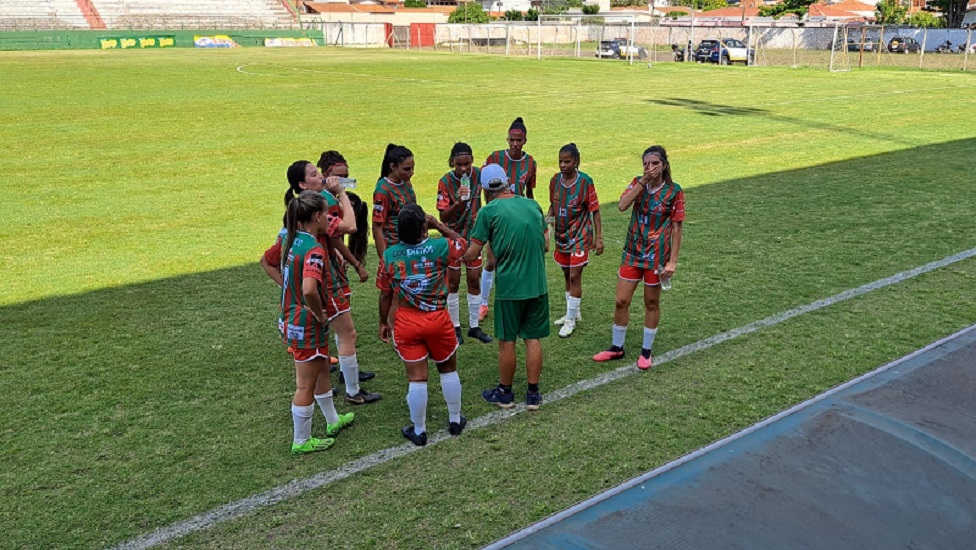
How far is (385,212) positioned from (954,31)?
59.2 metres

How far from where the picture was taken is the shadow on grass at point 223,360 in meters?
5.11

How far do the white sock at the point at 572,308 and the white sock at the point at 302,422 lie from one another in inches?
117

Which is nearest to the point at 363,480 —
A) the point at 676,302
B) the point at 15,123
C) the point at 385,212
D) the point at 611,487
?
the point at 611,487

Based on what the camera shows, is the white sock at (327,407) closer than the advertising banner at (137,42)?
Yes

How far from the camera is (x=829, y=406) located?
5.84 metres

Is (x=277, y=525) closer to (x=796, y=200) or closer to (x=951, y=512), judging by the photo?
(x=951, y=512)

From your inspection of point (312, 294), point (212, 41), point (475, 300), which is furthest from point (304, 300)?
point (212, 41)

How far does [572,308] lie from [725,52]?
43.9 meters

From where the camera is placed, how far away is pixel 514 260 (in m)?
5.75

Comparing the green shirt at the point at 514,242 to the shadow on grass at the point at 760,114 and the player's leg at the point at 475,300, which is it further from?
the shadow on grass at the point at 760,114

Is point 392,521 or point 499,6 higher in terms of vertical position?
point 499,6

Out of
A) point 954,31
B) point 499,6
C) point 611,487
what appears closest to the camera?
point 611,487

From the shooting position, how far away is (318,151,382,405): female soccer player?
229 inches

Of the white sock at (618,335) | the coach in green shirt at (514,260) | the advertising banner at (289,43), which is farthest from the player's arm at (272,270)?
the advertising banner at (289,43)
